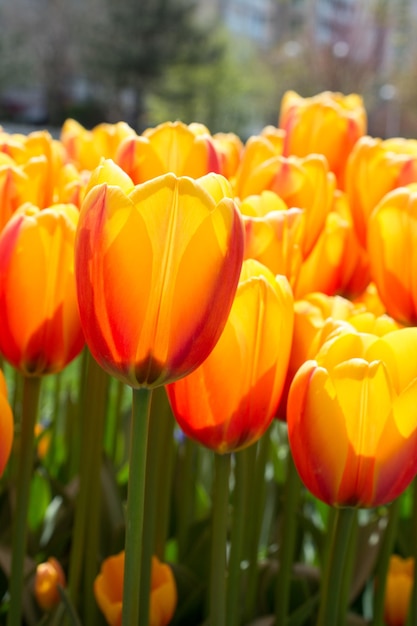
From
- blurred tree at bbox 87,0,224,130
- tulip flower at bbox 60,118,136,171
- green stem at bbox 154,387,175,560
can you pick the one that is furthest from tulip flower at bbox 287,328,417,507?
blurred tree at bbox 87,0,224,130

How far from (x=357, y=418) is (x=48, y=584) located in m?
0.44

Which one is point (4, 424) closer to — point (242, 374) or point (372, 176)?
point (242, 374)

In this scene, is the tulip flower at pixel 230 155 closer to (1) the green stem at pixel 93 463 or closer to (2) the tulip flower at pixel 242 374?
(1) the green stem at pixel 93 463

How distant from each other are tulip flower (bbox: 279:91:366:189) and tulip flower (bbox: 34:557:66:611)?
60cm

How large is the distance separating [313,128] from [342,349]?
63 centimetres

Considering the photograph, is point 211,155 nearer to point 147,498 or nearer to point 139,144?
point 139,144

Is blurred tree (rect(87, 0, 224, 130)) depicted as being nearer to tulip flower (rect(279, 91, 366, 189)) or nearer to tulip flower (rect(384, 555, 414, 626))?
tulip flower (rect(279, 91, 366, 189))

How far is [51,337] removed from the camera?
2.54 feet

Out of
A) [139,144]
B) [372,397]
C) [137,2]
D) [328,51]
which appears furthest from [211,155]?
[137,2]

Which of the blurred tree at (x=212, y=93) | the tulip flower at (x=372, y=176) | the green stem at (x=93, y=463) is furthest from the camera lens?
the blurred tree at (x=212, y=93)

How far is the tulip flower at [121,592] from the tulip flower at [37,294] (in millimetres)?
229

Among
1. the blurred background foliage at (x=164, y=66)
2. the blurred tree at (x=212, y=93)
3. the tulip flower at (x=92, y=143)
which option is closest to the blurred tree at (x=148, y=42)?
the blurred background foliage at (x=164, y=66)

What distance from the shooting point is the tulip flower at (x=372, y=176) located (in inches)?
41.1

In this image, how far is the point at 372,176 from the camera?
41.5 inches
